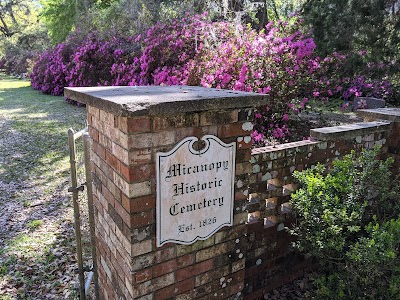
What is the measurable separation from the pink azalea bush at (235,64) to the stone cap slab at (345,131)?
1730mm

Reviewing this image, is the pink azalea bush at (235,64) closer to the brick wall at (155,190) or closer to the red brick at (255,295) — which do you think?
the brick wall at (155,190)

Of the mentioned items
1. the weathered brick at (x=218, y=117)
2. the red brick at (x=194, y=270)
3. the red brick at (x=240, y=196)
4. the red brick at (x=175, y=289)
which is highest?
the weathered brick at (x=218, y=117)

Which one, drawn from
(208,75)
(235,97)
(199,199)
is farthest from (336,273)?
(208,75)

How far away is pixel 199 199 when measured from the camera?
211 cm

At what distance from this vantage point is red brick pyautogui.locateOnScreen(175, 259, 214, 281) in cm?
217

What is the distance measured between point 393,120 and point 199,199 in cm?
272

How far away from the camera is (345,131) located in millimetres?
3289

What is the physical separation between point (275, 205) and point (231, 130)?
1135 mm

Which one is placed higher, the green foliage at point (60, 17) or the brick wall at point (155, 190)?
the green foliage at point (60, 17)

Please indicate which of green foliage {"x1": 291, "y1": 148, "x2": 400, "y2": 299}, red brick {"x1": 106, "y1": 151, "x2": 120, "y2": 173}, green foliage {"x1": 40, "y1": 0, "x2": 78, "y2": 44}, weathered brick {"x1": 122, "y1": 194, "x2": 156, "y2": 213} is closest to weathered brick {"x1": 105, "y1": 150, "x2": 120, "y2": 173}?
red brick {"x1": 106, "y1": 151, "x2": 120, "y2": 173}

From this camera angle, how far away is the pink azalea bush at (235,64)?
18.7ft

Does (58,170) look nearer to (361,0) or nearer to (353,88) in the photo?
(361,0)

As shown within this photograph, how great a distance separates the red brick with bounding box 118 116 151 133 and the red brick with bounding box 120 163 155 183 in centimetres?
20

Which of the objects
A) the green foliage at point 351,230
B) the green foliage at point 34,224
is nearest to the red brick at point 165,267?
the green foliage at point 351,230
